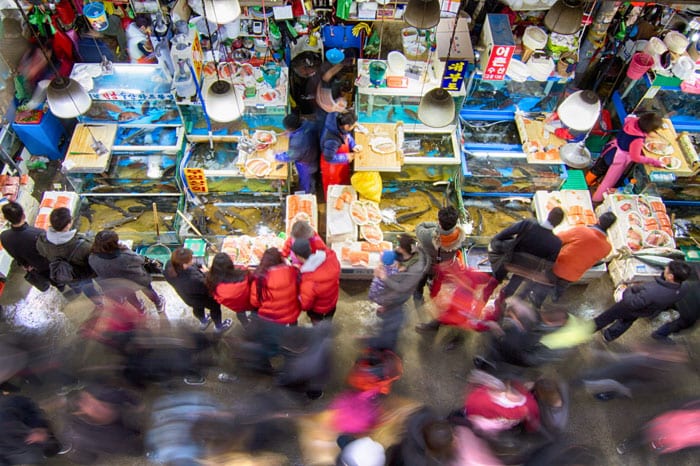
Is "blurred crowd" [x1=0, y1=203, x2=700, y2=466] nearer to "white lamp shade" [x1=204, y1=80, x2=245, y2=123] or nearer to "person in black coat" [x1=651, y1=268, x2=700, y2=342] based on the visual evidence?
"person in black coat" [x1=651, y1=268, x2=700, y2=342]

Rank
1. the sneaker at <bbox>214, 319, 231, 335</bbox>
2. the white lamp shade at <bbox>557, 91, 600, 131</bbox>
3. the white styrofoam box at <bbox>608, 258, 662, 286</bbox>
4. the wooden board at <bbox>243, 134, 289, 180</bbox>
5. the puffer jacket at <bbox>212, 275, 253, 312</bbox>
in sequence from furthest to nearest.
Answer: the wooden board at <bbox>243, 134, 289, 180</bbox>
the white styrofoam box at <bbox>608, 258, 662, 286</bbox>
the sneaker at <bbox>214, 319, 231, 335</bbox>
the white lamp shade at <bbox>557, 91, 600, 131</bbox>
the puffer jacket at <bbox>212, 275, 253, 312</bbox>

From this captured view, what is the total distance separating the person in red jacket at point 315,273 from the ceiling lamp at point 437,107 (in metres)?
1.73

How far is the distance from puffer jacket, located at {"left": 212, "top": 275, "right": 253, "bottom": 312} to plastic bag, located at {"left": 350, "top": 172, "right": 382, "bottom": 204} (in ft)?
7.72

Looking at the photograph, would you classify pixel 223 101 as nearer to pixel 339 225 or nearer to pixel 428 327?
pixel 339 225

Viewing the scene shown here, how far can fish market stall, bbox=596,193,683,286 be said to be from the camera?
653 cm

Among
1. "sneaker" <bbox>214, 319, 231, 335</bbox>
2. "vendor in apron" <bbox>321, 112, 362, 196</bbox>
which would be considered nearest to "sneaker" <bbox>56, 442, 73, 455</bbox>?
"sneaker" <bbox>214, 319, 231, 335</bbox>

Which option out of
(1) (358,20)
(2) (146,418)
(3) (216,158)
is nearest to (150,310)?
(2) (146,418)

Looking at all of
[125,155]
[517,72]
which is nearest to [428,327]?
[517,72]

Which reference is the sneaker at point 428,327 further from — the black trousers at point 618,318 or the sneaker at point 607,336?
the sneaker at point 607,336

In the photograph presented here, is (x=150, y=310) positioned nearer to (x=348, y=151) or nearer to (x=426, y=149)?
(x=348, y=151)

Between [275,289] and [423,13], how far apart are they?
10.9 feet

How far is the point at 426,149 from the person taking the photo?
7297 mm

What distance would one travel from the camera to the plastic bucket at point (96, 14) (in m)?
7.12

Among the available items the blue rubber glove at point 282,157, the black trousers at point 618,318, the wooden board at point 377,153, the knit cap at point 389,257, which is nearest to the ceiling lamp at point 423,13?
the wooden board at point 377,153
